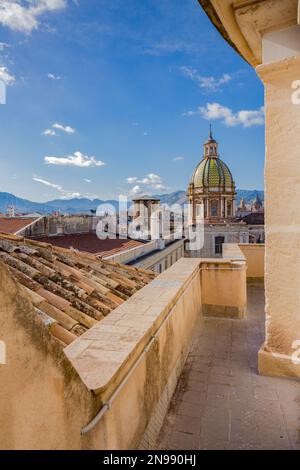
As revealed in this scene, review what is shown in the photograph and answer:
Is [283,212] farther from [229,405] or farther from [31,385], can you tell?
[31,385]

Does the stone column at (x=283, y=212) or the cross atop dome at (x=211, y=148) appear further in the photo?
A: the cross atop dome at (x=211, y=148)

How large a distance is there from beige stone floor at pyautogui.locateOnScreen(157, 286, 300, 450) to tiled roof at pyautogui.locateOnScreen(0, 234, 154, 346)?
3.45 ft

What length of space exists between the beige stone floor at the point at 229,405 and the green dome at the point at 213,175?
131ft

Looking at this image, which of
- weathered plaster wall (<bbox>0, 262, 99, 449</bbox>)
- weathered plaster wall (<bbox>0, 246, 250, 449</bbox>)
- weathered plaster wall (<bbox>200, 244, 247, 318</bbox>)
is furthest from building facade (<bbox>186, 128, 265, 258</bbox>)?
weathered plaster wall (<bbox>0, 262, 99, 449</bbox>)

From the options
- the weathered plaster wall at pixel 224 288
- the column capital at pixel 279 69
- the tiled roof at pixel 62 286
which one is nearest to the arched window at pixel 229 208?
the tiled roof at pixel 62 286

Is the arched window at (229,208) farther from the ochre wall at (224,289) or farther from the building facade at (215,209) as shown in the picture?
the ochre wall at (224,289)

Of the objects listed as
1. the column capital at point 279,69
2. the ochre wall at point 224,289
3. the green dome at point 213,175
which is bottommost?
the ochre wall at point 224,289

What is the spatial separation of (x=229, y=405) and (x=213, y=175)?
41.8m

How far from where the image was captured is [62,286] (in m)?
3.39

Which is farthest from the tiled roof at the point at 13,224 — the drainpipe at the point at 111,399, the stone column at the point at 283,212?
the drainpipe at the point at 111,399

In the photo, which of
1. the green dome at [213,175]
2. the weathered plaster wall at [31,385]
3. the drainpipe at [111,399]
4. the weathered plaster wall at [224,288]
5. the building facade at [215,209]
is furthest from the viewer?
the green dome at [213,175]

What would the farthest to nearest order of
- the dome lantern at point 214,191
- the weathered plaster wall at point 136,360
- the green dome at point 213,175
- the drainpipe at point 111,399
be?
the green dome at point 213,175
the dome lantern at point 214,191
the weathered plaster wall at point 136,360
the drainpipe at point 111,399

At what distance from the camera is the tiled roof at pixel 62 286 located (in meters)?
2.51

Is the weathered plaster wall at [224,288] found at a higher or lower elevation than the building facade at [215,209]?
lower
